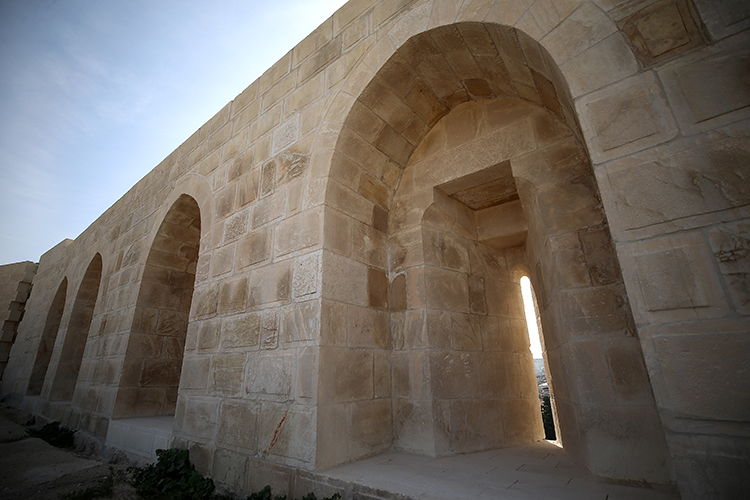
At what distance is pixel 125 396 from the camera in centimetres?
412

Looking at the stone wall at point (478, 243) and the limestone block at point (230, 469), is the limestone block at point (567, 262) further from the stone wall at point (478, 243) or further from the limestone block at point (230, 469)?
the limestone block at point (230, 469)

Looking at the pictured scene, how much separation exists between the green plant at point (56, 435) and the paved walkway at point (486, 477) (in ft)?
15.5

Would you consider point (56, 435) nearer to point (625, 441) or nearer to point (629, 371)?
point (625, 441)

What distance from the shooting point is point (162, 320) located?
4.55 m

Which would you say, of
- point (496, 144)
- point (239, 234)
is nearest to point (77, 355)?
point (239, 234)

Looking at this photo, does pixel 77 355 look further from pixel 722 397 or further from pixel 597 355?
pixel 722 397

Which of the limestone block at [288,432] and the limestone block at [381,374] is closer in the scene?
the limestone block at [288,432]

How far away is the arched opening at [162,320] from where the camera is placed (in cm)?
A: 421

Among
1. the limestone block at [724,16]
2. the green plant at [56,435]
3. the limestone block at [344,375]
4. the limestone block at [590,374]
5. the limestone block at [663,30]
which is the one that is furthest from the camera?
the green plant at [56,435]

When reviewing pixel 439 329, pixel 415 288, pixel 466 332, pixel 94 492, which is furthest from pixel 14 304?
pixel 466 332

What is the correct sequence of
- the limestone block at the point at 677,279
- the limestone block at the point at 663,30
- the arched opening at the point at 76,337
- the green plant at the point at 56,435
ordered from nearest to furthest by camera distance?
the limestone block at the point at 677,279 → the limestone block at the point at 663,30 → the green plant at the point at 56,435 → the arched opening at the point at 76,337

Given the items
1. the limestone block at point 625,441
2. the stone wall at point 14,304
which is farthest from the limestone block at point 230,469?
the stone wall at point 14,304

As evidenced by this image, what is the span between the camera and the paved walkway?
1.58 m

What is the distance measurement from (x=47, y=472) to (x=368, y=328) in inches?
136
